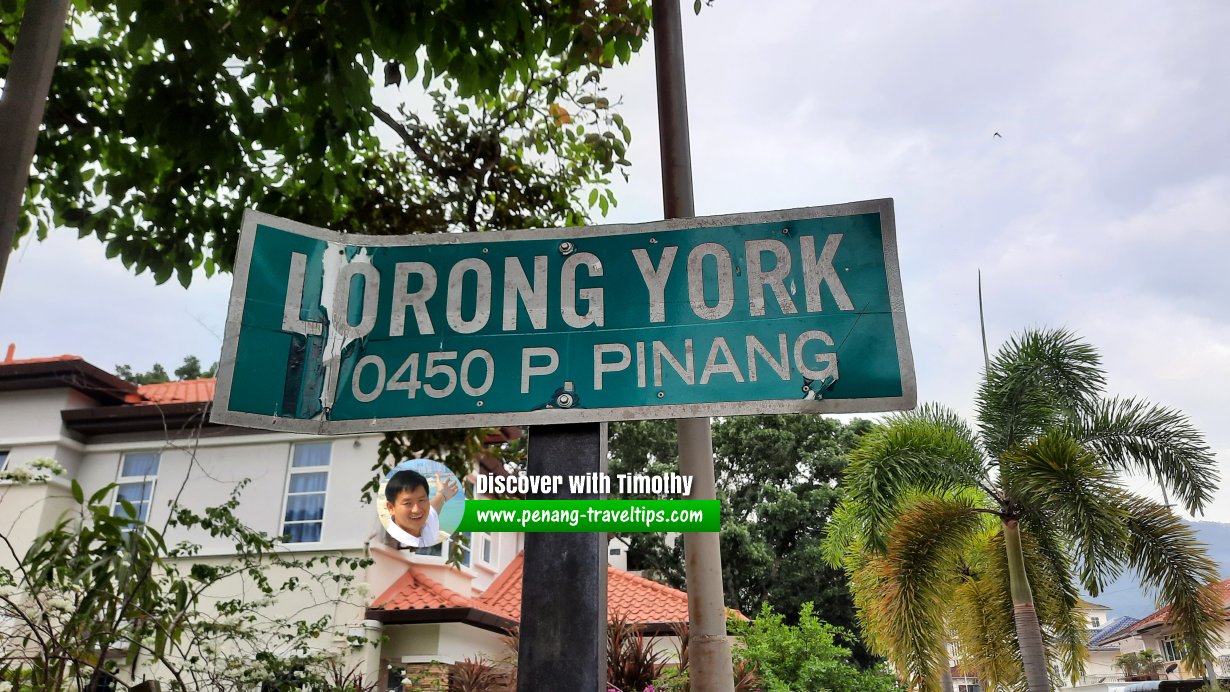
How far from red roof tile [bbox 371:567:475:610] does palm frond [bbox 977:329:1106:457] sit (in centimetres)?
896

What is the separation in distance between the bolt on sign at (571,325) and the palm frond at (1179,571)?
1243 cm

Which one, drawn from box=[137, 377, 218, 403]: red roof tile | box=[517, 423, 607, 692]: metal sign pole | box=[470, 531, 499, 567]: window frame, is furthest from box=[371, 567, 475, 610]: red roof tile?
box=[517, 423, 607, 692]: metal sign pole

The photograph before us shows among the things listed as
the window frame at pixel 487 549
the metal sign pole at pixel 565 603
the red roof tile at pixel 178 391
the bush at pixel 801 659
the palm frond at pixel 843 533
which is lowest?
the metal sign pole at pixel 565 603

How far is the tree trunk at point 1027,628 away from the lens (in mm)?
12406

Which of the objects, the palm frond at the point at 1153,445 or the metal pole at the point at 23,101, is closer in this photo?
the metal pole at the point at 23,101

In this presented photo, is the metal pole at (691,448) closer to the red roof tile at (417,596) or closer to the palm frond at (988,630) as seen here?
the red roof tile at (417,596)

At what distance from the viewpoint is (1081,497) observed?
38.6ft

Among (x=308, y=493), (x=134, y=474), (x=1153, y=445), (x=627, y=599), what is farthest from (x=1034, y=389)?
(x=134, y=474)

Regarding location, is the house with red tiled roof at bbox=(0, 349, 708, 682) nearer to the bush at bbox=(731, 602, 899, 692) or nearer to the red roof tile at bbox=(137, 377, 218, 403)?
the red roof tile at bbox=(137, 377, 218, 403)

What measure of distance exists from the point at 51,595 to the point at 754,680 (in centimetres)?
843

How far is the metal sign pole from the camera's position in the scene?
1444 millimetres

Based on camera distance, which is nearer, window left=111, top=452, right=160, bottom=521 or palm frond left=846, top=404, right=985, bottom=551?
palm frond left=846, top=404, right=985, bottom=551

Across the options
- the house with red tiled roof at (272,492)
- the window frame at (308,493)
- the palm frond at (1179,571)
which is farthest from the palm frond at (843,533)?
the window frame at (308,493)

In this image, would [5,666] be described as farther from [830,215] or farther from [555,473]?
[830,215]
